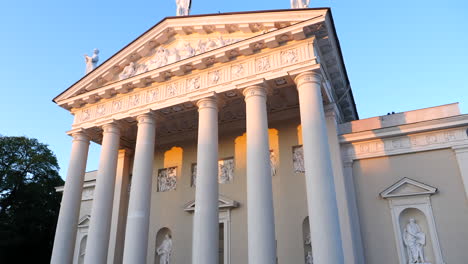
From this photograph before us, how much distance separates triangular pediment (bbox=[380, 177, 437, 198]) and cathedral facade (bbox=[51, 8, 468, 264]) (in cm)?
3

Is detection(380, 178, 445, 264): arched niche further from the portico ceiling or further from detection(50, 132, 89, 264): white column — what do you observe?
detection(50, 132, 89, 264): white column

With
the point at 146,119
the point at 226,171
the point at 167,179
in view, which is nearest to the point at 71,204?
the point at 167,179

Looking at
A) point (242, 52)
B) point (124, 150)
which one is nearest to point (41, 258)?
point (124, 150)

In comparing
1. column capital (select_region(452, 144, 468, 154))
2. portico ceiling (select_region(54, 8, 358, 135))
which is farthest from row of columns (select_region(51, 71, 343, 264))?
column capital (select_region(452, 144, 468, 154))

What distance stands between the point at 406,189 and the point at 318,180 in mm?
4639

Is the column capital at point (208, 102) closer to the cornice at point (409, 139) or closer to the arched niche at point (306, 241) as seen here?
the cornice at point (409, 139)

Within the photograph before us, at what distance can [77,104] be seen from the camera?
15.7 m

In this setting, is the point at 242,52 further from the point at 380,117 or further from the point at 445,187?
the point at 445,187

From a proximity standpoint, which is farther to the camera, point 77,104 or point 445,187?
point 77,104

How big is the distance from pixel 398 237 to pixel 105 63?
1319 cm

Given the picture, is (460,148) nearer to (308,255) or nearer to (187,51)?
(308,255)

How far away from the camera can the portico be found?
10.0 metres

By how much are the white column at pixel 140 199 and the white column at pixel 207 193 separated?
221 cm

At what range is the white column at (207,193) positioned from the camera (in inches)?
418
